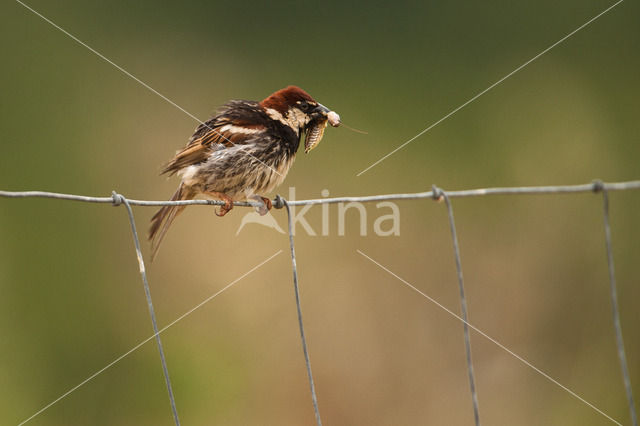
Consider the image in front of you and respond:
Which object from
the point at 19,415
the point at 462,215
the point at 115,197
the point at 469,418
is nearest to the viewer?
the point at 115,197

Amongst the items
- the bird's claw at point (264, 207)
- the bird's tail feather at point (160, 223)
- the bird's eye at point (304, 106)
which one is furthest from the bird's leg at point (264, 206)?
the bird's eye at point (304, 106)

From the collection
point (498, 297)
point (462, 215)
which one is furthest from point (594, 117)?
point (498, 297)

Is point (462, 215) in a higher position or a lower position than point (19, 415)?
higher

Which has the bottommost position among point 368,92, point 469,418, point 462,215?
point 469,418

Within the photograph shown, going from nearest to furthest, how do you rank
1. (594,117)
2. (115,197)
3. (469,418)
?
(115,197) < (469,418) < (594,117)

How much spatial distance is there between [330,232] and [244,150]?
308 centimetres

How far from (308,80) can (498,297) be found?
3.25 meters

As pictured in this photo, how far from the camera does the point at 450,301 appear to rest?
6.37 metres

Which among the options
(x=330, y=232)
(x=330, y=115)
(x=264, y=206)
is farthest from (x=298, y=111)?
(x=330, y=232)

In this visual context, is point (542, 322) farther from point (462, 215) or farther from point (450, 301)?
point (462, 215)

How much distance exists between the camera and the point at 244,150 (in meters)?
3.43
